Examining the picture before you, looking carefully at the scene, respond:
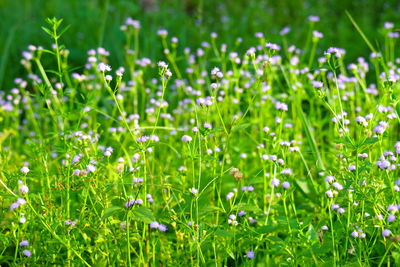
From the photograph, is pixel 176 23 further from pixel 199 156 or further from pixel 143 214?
pixel 143 214

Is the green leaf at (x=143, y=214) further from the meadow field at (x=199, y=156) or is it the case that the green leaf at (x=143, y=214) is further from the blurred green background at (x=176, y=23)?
the blurred green background at (x=176, y=23)

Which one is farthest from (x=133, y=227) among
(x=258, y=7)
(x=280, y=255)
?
(x=258, y=7)

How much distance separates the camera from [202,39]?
5.08 metres

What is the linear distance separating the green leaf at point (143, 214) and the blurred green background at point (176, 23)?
253 cm

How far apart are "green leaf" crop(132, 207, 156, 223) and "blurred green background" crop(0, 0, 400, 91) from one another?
99.8 inches

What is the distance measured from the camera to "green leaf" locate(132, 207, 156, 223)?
178 cm

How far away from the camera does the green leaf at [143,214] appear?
5.83 ft

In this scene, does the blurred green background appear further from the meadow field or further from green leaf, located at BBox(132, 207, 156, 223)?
green leaf, located at BBox(132, 207, 156, 223)

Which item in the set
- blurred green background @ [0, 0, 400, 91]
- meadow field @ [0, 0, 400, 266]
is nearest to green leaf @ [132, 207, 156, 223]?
meadow field @ [0, 0, 400, 266]

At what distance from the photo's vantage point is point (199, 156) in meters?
2.03

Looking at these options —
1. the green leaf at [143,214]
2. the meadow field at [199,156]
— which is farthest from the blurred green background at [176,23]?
the green leaf at [143,214]

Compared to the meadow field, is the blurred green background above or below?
above

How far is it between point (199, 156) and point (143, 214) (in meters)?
0.36

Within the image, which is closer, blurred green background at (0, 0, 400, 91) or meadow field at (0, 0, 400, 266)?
meadow field at (0, 0, 400, 266)
